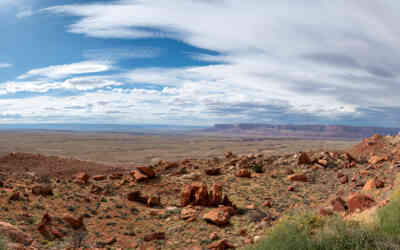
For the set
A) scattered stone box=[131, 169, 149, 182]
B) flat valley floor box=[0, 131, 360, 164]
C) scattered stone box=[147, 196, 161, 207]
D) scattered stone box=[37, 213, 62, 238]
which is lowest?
flat valley floor box=[0, 131, 360, 164]

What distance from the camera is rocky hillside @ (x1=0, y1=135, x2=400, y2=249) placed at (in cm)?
1088

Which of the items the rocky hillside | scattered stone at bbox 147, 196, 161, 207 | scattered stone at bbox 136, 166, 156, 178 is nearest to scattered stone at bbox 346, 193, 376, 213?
the rocky hillside

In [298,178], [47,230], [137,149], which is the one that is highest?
[298,178]

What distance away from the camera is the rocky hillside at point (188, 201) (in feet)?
35.7

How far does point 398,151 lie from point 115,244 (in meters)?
22.5

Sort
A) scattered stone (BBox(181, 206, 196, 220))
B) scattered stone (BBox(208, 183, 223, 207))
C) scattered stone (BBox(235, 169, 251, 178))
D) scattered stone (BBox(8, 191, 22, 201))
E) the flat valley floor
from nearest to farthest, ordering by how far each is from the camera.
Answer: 1. scattered stone (BBox(8, 191, 22, 201))
2. scattered stone (BBox(181, 206, 196, 220))
3. scattered stone (BBox(208, 183, 223, 207))
4. scattered stone (BBox(235, 169, 251, 178))
5. the flat valley floor

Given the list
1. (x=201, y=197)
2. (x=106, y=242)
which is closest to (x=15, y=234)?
(x=106, y=242)

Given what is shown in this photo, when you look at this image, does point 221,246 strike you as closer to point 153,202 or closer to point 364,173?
point 153,202

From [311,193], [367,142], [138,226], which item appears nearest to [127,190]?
[138,226]

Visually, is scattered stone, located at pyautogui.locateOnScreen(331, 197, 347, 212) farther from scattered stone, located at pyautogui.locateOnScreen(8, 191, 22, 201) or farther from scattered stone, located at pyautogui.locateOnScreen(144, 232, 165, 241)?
scattered stone, located at pyautogui.locateOnScreen(8, 191, 22, 201)

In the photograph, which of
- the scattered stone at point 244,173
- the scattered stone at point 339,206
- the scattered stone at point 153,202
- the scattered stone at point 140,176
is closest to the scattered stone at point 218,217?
the scattered stone at point 153,202

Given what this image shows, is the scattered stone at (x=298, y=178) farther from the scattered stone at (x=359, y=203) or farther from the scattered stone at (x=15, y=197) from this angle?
the scattered stone at (x=15, y=197)

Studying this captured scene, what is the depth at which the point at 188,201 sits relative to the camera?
50.3 ft

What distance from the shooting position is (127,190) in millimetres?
18047
